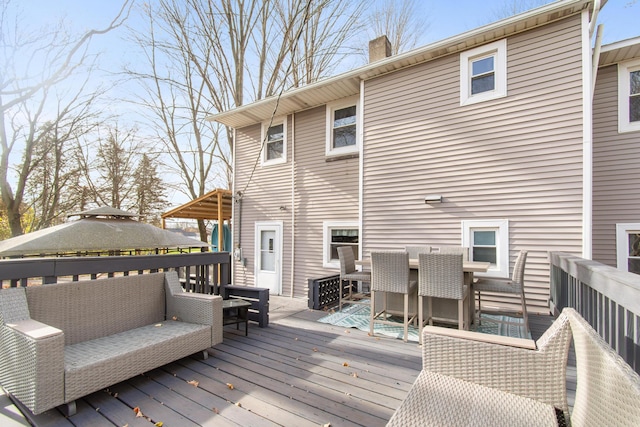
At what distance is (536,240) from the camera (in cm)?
441

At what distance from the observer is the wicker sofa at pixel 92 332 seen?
6.23 ft

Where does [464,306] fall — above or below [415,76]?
below

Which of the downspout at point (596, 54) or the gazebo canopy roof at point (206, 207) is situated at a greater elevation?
the downspout at point (596, 54)

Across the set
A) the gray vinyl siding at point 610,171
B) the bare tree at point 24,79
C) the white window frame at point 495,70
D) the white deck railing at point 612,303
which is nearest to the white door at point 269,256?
the white window frame at point 495,70

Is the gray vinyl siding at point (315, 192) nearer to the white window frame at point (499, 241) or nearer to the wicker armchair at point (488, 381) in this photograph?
the white window frame at point (499, 241)

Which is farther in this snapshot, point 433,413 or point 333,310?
point 333,310

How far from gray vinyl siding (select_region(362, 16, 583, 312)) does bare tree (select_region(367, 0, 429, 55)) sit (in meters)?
7.62

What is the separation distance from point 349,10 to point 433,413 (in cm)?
1271

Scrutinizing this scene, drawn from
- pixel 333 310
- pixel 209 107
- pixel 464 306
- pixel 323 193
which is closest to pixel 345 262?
pixel 333 310

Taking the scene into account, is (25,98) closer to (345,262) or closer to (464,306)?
(345,262)

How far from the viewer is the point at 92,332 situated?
2.59 m

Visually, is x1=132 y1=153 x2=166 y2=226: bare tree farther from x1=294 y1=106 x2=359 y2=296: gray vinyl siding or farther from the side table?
the side table

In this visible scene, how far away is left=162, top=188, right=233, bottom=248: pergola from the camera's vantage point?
25.6ft

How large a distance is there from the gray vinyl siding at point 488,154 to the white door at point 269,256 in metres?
2.52
